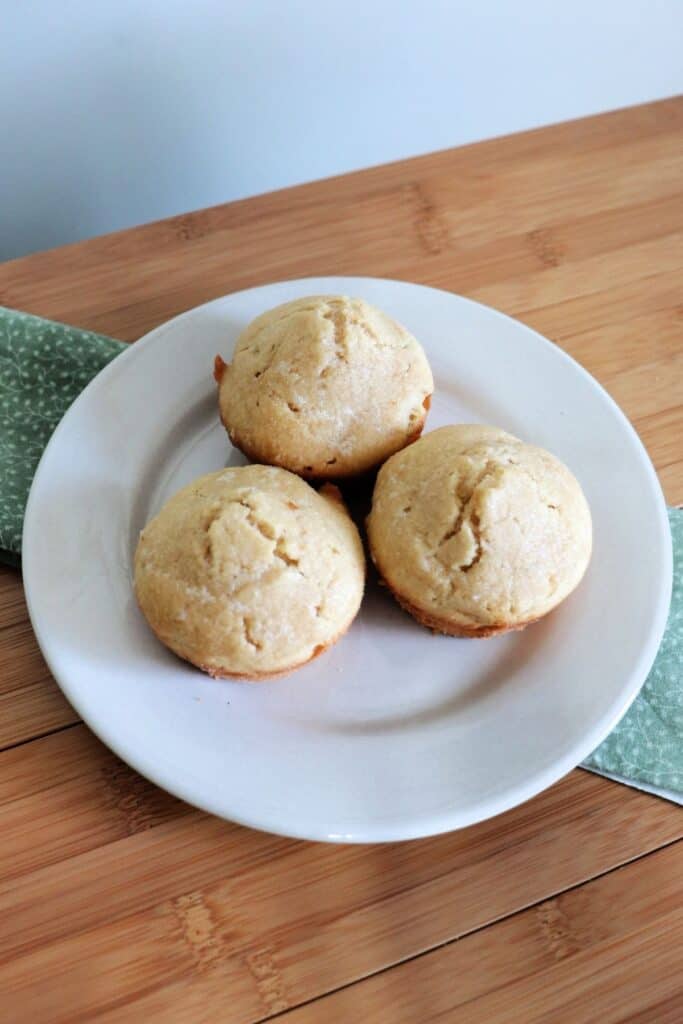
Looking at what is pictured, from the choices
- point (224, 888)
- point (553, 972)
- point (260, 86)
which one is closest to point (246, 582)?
point (224, 888)

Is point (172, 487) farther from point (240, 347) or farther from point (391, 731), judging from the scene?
point (391, 731)

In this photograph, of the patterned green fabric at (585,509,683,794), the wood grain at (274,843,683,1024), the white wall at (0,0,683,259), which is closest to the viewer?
the wood grain at (274,843,683,1024)

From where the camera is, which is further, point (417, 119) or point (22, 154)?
point (417, 119)

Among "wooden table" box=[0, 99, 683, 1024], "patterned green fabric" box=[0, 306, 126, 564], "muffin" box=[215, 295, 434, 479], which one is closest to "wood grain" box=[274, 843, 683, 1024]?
"wooden table" box=[0, 99, 683, 1024]

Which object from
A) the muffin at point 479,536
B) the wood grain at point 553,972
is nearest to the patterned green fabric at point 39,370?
the muffin at point 479,536

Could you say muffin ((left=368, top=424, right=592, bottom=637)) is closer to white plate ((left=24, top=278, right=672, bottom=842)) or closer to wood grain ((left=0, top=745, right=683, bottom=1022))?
white plate ((left=24, top=278, right=672, bottom=842))

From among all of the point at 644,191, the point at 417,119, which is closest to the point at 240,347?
the point at 644,191

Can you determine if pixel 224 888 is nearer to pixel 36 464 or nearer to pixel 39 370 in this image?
pixel 36 464
